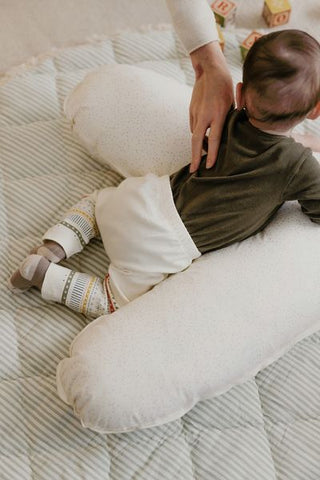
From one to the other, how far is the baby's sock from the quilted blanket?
0.04 m

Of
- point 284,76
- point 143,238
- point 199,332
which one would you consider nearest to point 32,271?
point 143,238

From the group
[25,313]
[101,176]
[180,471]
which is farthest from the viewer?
[101,176]

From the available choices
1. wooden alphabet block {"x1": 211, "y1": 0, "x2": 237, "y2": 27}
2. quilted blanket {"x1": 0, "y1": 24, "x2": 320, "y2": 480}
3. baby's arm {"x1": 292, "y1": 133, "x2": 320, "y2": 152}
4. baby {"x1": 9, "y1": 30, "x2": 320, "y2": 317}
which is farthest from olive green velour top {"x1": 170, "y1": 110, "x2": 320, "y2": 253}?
wooden alphabet block {"x1": 211, "y1": 0, "x2": 237, "y2": 27}

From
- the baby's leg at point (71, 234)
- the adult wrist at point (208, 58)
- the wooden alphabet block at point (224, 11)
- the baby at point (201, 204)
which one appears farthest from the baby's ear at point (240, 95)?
the wooden alphabet block at point (224, 11)

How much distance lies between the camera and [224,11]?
1.41m

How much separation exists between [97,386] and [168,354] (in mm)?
116

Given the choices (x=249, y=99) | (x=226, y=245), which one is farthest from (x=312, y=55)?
(x=226, y=245)

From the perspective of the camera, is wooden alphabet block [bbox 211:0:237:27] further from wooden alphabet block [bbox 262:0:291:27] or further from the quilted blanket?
the quilted blanket

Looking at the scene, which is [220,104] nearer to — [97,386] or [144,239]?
[144,239]

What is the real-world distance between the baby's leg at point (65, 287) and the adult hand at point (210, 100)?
0.87 feet

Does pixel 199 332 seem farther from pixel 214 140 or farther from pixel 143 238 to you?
pixel 214 140

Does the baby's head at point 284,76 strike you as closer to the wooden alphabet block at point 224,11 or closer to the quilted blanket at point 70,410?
the quilted blanket at point 70,410

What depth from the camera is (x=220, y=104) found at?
38.9 inches

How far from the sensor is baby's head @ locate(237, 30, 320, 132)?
2.71 ft
